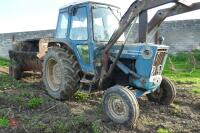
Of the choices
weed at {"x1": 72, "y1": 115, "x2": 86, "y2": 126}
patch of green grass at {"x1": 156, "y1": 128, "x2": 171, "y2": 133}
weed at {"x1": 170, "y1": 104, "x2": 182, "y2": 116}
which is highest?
weed at {"x1": 170, "y1": 104, "x2": 182, "y2": 116}

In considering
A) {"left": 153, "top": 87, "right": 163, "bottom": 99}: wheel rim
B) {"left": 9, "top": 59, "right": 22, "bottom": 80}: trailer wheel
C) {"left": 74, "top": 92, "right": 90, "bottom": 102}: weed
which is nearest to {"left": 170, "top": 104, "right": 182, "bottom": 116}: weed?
{"left": 153, "top": 87, "right": 163, "bottom": 99}: wheel rim

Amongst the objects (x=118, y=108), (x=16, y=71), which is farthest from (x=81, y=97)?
(x=16, y=71)

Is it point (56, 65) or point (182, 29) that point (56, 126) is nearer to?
point (56, 65)

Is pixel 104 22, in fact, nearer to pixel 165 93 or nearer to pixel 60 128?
pixel 165 93

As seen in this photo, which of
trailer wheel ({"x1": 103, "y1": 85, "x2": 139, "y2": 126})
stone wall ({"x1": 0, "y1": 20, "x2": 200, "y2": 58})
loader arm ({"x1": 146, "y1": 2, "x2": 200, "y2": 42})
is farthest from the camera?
stone wall ({"x1": 0, "y1": 20, "x2": 200, "y2": 58})

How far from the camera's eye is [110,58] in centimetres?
798

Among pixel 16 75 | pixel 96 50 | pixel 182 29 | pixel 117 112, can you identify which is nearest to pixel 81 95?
pixel 96 50

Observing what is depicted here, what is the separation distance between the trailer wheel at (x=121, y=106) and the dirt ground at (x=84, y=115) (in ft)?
0.46

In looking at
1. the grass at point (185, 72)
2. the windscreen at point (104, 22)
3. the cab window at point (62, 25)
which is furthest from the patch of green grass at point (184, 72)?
the cab window at point (62, 25)

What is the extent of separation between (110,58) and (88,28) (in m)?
0.87

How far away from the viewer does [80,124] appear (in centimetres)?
688

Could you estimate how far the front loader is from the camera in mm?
7289

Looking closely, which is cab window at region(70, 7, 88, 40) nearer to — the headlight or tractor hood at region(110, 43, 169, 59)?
tractor hood at region(110, 43, 169, 59)

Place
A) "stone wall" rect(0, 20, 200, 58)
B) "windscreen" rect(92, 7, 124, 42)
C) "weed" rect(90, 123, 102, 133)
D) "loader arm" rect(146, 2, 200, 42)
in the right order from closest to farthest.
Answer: "weed" rect(90, 123, 102, 133)
"loader arm" rect(146, 2, 200, 42)
"windscreen" rect(92, 7, 124, 42)
"stone wall" rect(0, 20, 200, 58)
